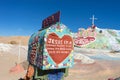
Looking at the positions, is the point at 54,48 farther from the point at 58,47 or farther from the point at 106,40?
the point at 106,40

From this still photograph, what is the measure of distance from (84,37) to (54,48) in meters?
30.0

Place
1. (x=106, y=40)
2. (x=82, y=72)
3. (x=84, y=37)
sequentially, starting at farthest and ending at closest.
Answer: (x=106, y=40), (x=84, y=37), (x=82, y=72)

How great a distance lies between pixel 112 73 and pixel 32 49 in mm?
9569

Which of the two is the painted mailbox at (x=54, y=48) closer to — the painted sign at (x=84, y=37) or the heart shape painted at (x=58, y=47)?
the heart shape painted at (x=58, y=47)

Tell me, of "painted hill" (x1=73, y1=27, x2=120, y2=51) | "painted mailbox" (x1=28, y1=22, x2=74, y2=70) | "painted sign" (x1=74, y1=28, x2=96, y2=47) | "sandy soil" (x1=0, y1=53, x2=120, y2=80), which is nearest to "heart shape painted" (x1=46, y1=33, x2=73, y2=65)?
"painted mailbox" (x1=28, y1=22, x2=74, y2=70)

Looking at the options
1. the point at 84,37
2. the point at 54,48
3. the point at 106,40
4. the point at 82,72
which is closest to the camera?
the point at 54,48

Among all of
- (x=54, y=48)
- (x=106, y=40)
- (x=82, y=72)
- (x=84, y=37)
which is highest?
(x=84, y=37)

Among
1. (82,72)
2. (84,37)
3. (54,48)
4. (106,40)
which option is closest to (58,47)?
(54,48)

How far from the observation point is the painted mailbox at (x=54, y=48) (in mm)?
6080

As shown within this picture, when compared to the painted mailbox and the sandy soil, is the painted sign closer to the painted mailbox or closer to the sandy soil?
the sandy soil

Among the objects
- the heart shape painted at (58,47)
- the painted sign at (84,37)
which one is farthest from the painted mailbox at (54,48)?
the painted sign at (84,37)

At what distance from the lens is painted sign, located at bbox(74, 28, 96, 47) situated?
35.2 m

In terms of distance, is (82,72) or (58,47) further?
(82,72)

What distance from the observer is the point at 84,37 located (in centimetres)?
3584
